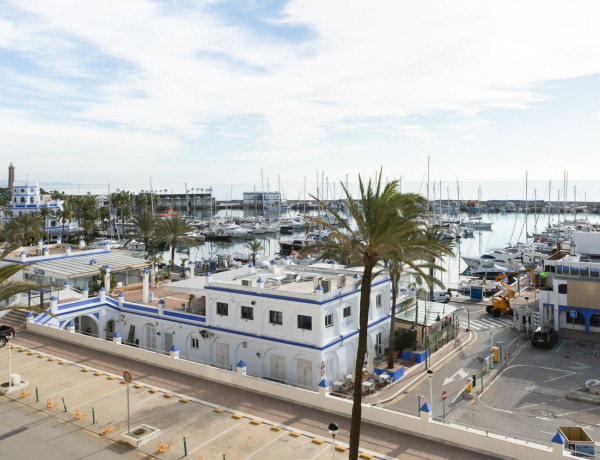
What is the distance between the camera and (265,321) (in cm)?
3209

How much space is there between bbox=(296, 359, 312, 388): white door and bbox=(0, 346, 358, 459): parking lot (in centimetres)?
715

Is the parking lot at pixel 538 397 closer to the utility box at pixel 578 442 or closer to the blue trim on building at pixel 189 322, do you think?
the utility box at pixel 578 442

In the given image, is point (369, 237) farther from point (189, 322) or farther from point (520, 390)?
point (189, 322)

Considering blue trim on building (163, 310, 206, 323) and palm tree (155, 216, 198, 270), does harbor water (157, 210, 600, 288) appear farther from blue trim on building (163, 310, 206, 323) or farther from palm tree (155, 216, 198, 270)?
blue trim on building (163, 310, 206, 323)

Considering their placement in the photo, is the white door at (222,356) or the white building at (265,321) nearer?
the white building at (265,321)

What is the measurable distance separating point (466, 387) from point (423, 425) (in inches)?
366

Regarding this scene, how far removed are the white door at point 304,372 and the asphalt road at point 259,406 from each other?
15.7 feet

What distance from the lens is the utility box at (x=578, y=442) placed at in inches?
782

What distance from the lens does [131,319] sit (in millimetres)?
39750

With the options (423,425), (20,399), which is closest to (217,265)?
(20,399)

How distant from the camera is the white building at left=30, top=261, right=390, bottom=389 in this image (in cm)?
3067

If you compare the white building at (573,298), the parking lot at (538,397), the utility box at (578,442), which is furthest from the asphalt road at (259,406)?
the white building at (573,298)

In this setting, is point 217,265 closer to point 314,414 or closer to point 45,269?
point 45,269

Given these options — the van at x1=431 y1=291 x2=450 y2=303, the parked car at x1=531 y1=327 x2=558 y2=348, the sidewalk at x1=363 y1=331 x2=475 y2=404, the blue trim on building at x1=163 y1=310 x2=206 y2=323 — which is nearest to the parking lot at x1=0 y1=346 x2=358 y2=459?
the sidewalk at x1=363 y1=331 x2=475 y2=404
